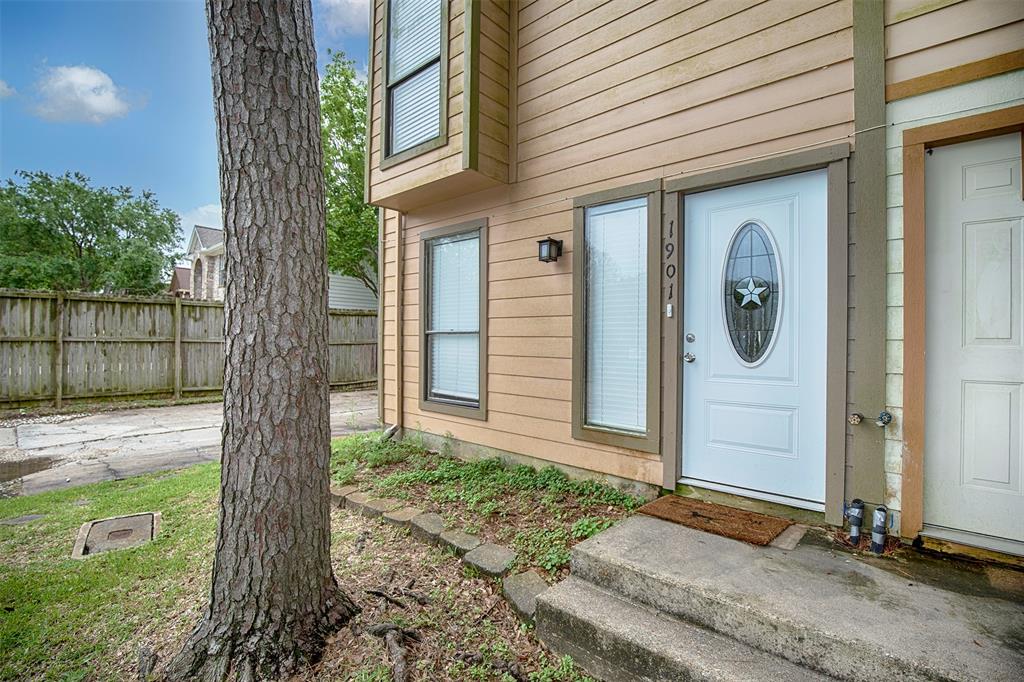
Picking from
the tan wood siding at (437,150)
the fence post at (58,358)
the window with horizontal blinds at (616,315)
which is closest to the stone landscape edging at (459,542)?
the window with horizontal blinds at (616,315)

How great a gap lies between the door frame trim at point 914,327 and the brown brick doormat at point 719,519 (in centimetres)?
53

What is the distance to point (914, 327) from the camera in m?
2.11

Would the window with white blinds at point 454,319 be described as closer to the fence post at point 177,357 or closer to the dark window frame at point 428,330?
the dark window frame at point 428,330

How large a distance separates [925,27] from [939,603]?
2490mm

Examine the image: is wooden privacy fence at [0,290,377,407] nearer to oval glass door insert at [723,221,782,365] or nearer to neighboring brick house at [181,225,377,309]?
neighboring brick house at [181,225,377,309]

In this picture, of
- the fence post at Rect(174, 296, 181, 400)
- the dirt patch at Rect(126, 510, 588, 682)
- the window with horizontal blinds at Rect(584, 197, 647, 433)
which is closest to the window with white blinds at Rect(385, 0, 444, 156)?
the window with horizontal blinds at Rect(584, 197, 647, 433)

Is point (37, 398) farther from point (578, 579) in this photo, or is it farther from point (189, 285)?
point (189, 285)

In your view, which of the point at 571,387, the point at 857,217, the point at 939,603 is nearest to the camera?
the point at 939,603

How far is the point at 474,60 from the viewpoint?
3578 millimetres

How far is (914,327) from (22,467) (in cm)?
713

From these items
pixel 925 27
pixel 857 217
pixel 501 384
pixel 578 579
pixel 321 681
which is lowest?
pixel 321 681

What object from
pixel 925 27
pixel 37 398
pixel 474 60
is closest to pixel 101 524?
pixel 474 60

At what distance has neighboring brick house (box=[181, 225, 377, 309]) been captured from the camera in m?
13.8

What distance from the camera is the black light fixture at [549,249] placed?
134 inches
